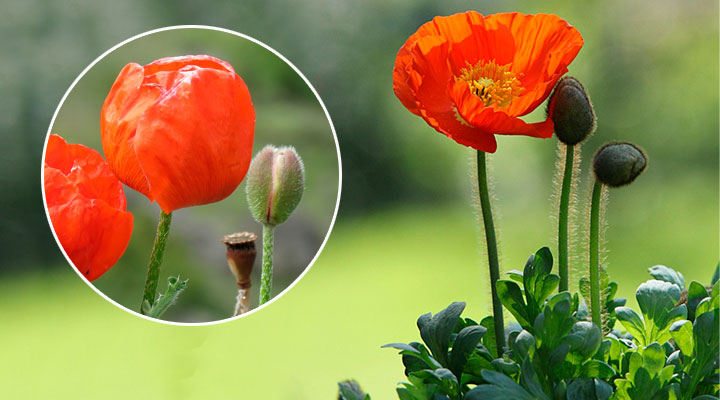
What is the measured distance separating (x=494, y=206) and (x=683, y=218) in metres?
2.51

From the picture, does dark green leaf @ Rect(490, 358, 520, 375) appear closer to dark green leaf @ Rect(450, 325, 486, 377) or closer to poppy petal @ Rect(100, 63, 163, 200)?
dark green leaf @ Rect(450, 325, 486, 377)

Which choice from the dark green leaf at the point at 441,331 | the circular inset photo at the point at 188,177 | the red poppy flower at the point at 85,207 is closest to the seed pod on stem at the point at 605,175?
the dark green leaf at the point at 441,331

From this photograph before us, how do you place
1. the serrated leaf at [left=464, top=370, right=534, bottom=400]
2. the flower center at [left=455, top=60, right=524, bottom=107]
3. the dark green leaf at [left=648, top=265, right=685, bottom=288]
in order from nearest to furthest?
the serrated leaf at [left=464, top=370, right=534, bottom=400] < the flower center at [left=455, top=60, right=524, bottom=107] < the dark green leaf at [left=648, top=265, right=685, bottom=288]

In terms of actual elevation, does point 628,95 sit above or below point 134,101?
above

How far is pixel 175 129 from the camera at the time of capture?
599mm

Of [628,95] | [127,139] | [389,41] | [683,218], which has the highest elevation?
[389,41]

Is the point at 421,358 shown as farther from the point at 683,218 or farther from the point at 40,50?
the point at 683,218

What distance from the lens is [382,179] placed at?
9.15 feet

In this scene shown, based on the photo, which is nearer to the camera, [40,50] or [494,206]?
[494,206]

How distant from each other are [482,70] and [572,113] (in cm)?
9

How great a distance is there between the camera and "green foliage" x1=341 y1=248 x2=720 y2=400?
56 centimetres

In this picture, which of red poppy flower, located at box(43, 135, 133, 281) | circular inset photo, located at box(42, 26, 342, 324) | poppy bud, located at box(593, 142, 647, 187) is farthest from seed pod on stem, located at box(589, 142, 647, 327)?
red poppy flower, located at box(43, 135, 133, 281)

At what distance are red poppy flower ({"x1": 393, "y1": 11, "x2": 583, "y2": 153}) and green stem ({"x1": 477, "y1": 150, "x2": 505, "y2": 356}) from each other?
19 mm

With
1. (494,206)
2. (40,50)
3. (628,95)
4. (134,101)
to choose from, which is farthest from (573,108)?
(628,95)
